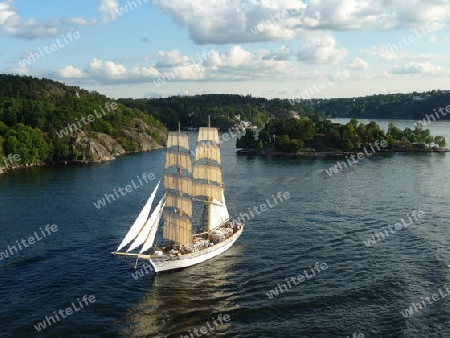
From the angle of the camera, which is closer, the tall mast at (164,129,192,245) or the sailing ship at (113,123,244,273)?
the sailing ship at (113,123,244,273)

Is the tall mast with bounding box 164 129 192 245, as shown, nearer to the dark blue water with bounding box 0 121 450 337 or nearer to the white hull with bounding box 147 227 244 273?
the white hull with bounding box 147 227 244 273

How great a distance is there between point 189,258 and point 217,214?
562 inches

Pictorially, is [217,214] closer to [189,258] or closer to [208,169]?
[208,169]

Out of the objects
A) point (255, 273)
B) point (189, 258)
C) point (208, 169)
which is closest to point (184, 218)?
point (189, 258)

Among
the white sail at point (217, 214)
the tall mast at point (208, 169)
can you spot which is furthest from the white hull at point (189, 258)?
the tall mast at point (208, 169)

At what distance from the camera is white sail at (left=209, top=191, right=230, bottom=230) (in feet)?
259

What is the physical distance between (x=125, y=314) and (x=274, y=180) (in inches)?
3275

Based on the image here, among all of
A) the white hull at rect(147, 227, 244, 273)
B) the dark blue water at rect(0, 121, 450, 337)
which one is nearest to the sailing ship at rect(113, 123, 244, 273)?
the white hull at rect(147, 227, 244, 273)

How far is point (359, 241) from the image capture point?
74.6 m

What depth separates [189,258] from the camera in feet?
221

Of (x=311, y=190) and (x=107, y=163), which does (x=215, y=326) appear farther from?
(x=107, y=163)

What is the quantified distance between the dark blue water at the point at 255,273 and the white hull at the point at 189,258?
1.06m

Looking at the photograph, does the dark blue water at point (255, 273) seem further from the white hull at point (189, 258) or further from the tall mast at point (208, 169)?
the tall mast at point (208, 169)

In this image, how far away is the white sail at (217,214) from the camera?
78881mm
